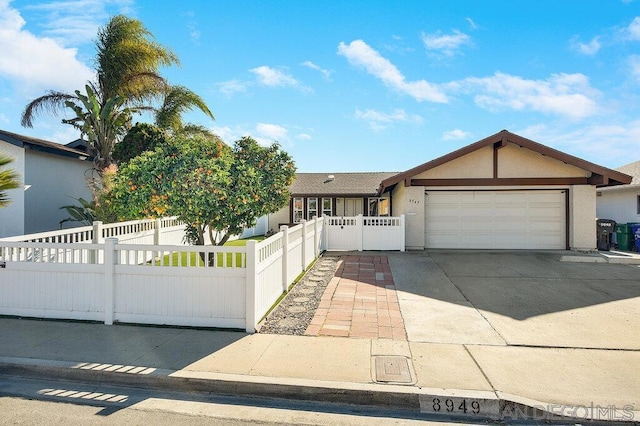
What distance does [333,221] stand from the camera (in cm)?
1383

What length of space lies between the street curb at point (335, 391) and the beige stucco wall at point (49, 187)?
400 inches

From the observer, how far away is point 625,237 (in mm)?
14758

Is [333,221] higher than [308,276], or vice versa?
[333,221]

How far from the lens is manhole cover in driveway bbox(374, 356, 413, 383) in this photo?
3695 mm

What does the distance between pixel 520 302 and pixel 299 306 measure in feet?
13.8

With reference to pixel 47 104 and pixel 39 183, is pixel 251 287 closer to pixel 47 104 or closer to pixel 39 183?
pixel 39 183

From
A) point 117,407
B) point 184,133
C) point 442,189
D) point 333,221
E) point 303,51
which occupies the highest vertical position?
point 303,51

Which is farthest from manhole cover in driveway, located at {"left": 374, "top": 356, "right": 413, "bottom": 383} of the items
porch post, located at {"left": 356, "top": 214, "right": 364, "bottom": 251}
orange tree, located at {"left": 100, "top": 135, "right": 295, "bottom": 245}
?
porch post, located at {"left": 356, "top": 214, "right": 364, "bottom": 251}

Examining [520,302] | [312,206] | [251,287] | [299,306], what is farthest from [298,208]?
[251,287]

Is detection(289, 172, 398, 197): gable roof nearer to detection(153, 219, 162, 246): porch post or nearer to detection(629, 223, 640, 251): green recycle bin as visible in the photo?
detection(153, 219, 162, 246): porch post

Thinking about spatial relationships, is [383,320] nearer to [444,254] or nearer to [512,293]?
[512,293]

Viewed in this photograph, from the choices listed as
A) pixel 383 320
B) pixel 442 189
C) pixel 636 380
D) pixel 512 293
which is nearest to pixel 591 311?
pixel 512 293

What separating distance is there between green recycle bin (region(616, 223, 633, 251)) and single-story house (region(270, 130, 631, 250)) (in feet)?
9.56

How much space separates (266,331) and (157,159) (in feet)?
12.1
